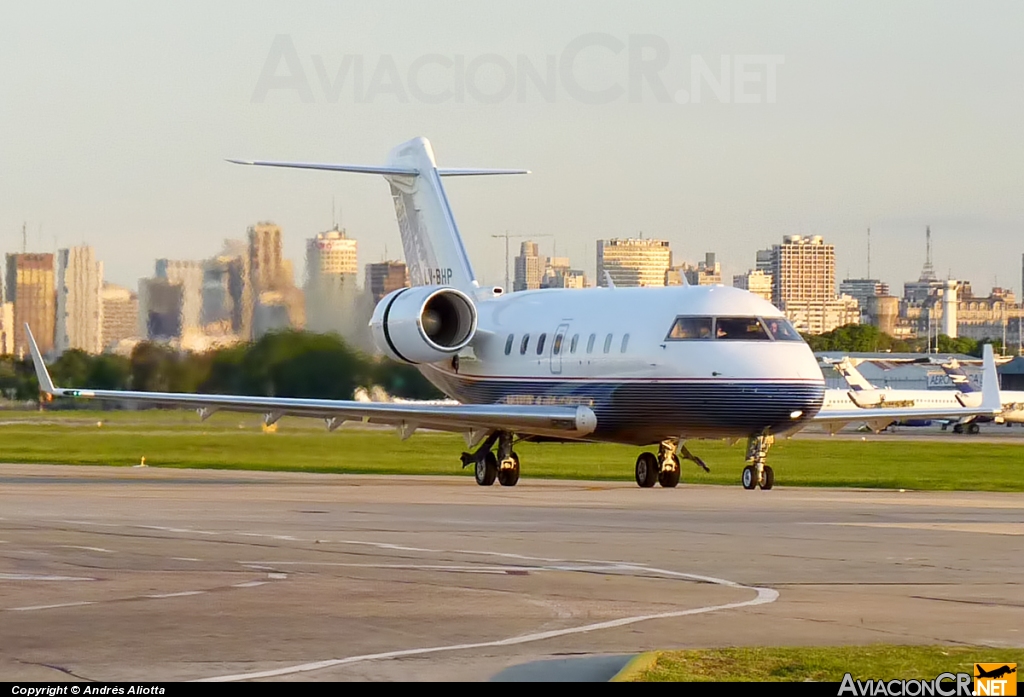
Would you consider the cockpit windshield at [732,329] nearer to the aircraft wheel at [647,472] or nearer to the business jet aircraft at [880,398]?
the aircraft wheel at [647,472]

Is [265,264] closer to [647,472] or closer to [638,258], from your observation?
[647,472]

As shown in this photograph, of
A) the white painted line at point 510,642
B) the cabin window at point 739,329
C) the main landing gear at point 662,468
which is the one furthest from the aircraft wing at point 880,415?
the white painted line at point 510,642

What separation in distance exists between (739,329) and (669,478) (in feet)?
12.0

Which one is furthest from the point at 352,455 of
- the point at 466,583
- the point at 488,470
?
the point at 466,583

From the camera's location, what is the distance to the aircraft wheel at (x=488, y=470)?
34375 mm

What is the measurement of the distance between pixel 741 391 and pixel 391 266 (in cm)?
1453

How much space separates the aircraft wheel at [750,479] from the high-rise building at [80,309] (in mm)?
15783

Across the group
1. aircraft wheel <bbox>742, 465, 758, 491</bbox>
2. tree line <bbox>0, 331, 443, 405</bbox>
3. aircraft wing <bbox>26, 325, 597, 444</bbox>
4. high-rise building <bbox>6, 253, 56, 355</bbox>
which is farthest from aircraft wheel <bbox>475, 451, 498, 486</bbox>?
high-rise building <bbox>6, 253, 56, 355</bbox>

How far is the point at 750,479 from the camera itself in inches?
1251

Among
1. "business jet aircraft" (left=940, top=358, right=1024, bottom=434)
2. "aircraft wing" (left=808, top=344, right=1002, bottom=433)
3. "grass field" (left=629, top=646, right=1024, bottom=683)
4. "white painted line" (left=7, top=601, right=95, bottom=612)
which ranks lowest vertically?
"business jet aircraft" (left=940, top=358, right=1024, bottom=434)

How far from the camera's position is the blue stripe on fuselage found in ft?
100

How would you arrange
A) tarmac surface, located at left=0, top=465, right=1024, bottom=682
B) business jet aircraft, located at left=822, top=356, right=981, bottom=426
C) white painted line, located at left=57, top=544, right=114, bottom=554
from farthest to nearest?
business jet aircraft, located at left=822, top=356, right=981, bottom=426 → white painted line, located at left=57, top=544, right=114, bottom=554 → tarmac surface, located at left=0, top=465, right=1024, bottom=682

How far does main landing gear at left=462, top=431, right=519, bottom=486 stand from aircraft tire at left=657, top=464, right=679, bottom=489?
2.76 meters

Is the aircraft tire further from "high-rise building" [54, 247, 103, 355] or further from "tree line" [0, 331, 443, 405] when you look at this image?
"high-rise building" [54, 247, 103, 355]
